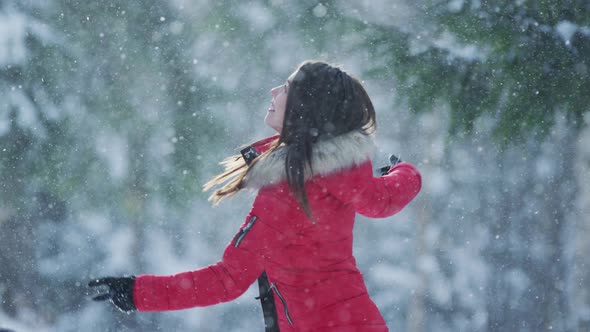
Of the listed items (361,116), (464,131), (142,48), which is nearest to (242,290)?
(361,116)

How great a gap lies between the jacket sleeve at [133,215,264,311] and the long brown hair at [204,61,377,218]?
0.76 feet

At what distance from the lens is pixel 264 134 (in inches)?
443

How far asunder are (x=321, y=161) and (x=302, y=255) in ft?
1.08

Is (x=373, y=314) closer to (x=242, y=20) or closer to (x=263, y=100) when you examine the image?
(x=242, y=20)

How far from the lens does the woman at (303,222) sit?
1.85 metres

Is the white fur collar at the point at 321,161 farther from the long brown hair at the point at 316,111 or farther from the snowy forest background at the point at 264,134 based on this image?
the snowy forest background at the point at 264,134

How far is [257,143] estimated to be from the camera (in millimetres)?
2148

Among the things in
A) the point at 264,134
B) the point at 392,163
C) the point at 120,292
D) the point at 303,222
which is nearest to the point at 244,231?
the point at 303,222

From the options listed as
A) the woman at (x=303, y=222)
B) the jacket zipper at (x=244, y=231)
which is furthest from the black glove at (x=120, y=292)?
the jacket zipper at (x=244, y=231)

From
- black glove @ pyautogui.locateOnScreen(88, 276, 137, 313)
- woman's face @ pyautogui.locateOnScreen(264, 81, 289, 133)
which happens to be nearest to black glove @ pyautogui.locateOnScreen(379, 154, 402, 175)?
woman's face @ pyautogui.locateOnScreen(264, 81, 289, 133)

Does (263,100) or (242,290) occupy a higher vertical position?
(263,100)

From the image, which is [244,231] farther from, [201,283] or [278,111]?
[278,111]

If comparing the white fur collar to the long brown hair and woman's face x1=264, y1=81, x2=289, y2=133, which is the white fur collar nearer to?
the long brown hair

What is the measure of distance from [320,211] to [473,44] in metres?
2.99
